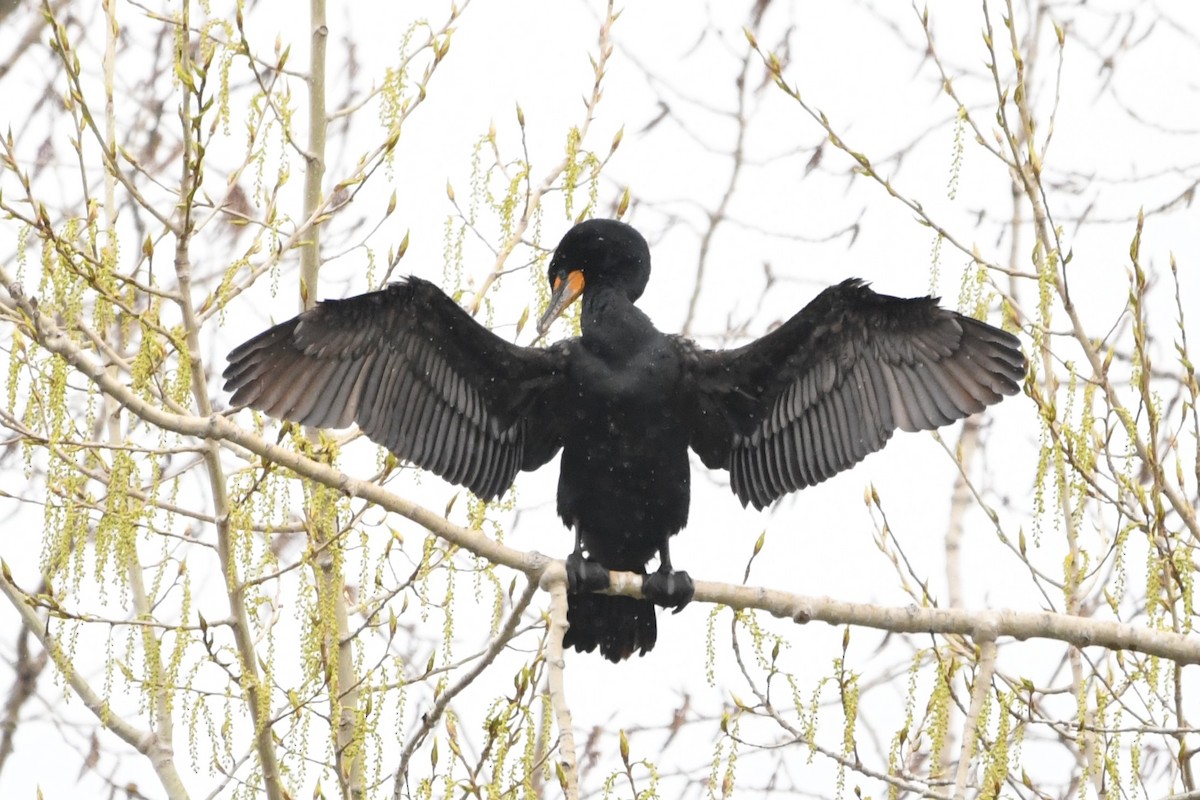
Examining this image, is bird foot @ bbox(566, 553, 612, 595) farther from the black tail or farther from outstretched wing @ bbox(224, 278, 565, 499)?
outstretched wing @ bbox(224, 278, 565, 499)

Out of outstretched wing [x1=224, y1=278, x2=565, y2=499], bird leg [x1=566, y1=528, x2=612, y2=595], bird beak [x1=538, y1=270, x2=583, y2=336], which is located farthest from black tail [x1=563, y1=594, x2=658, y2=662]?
bird beak [x1=538, y1=270, x2=583, y2=336]

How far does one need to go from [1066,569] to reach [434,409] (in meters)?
1.57

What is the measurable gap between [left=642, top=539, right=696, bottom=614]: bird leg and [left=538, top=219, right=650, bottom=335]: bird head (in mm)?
730

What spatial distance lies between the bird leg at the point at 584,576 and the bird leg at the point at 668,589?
0.10 metres

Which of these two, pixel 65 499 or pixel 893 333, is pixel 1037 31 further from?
pixel 65 499

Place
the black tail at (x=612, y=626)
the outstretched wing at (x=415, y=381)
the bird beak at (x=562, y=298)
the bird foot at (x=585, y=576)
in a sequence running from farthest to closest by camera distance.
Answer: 1. the bird beak at (x=562, y=298)
2. the black tail at (x=612, y=626)
3. the bird foot at (x=585, y=576)
4. the outstretched wing at (x=415, y=381)

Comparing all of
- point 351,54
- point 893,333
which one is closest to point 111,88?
point 893,333

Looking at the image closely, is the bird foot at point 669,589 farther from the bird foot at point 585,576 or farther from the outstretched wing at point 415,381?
the outstretched wing at point 415,381

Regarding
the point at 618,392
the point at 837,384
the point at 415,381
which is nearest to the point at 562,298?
the point at 618,392

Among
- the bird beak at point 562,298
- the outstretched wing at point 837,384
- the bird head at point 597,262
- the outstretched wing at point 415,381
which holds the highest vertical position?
the bird head at point 597,262

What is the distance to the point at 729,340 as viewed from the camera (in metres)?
6.34

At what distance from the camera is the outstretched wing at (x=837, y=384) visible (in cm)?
363

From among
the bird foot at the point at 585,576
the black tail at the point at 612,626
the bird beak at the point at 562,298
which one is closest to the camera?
the bird foot at the point at 585,576

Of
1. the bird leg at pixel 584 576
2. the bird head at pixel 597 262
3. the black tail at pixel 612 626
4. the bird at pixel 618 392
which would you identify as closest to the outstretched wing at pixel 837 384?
the bird at pixel 618 392
